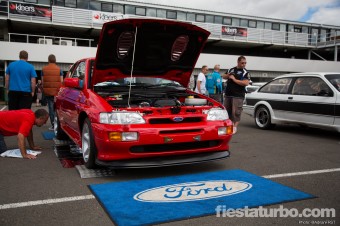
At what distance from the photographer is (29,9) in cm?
2239

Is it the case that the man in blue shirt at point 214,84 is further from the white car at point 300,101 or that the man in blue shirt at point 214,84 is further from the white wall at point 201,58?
the white wall at point 201,58

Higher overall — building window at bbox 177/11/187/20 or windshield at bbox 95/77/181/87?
building window at bbox 177/11/187/20

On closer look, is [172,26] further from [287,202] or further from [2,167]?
[2,167]

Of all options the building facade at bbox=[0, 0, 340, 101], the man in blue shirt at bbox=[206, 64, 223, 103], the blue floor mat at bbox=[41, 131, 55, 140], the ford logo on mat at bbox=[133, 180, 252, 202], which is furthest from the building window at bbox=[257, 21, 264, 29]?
the ford logo on mat at bbox=[133, 180, 252, 202]

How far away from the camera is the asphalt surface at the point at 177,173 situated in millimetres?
→ 2754

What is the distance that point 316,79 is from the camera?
7191 mm

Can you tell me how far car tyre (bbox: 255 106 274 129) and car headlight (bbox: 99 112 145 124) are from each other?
203 inches

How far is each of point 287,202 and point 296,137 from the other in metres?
4.36

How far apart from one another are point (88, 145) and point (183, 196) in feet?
5.10

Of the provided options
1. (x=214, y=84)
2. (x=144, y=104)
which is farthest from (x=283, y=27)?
(x=144, y=104)

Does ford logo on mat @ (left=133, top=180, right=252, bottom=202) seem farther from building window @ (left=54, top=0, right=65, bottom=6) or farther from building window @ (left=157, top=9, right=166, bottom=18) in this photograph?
building window @ (left=157, top=9, right=166, bottom=18)

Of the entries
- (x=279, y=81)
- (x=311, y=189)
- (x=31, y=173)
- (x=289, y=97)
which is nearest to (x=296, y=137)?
(x=289, y=97)

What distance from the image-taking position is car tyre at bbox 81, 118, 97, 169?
3.99 metres

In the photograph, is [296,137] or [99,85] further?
[296,137]
